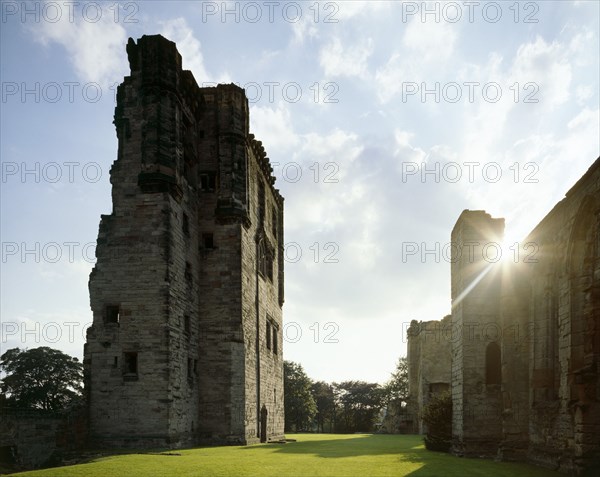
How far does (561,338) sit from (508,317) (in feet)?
10.3

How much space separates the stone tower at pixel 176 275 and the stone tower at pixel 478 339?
931 centimetres

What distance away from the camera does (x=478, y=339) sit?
17781mm

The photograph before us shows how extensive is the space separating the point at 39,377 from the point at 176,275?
3469 cm

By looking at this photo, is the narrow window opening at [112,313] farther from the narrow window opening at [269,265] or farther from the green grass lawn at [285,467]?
the narrow window opening at [269,265]

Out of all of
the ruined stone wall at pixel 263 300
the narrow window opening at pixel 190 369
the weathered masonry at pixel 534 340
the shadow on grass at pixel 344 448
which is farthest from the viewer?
the ruined stone wall at pixel 263 300

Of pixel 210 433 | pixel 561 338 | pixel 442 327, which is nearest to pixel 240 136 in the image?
pixel 210 433

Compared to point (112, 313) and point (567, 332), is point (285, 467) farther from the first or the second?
point (112, 313)

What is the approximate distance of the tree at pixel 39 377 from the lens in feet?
152

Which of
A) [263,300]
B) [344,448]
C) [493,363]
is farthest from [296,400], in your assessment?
[493,363]

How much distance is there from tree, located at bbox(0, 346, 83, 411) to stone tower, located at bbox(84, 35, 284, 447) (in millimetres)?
28587

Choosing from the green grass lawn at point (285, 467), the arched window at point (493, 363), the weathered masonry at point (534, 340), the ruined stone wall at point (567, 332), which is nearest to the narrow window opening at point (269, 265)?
the weathered masonry at point (534, 340)

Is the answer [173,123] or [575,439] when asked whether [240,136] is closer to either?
[173,123]

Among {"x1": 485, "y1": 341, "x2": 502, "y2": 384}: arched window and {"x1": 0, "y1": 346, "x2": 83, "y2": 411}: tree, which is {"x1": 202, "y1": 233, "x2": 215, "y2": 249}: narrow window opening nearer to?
{"x1": 485, "y1": 341, "x2": 502, "y2": 384}: arched window

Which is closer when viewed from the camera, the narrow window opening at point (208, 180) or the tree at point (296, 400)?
the narrow window opening at point (208, 180)
